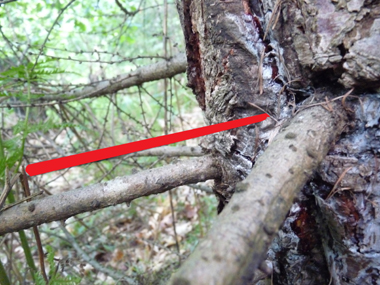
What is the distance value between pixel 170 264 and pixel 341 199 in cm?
206

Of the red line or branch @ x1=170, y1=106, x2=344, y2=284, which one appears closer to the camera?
branch @ x1=170, y1=106, x2=344, y2=284

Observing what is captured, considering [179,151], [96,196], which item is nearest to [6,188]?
[96,196]

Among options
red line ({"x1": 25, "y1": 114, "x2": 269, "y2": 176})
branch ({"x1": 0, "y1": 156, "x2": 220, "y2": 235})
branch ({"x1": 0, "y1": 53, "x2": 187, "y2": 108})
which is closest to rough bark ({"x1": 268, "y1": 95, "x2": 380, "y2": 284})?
red line ({"x1": 25, "y1": 114, "x2": 269, "y2": 176})

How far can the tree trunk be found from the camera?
792mm

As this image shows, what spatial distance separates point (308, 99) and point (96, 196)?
0.75 m

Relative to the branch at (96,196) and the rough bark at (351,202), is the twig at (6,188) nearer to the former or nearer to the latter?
the branch at (96,196)

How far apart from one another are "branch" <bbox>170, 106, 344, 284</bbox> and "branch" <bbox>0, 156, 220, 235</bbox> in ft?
1.19

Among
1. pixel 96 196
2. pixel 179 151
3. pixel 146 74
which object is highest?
pixel 146 74

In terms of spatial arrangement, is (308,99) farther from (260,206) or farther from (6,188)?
(6,188)

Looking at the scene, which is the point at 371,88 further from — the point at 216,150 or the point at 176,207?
the point at 176,207

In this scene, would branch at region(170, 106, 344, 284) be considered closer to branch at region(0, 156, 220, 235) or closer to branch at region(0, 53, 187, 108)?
branch at region(0, 156, 220, 235)

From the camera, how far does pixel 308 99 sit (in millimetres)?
894

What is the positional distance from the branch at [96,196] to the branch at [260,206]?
36cm

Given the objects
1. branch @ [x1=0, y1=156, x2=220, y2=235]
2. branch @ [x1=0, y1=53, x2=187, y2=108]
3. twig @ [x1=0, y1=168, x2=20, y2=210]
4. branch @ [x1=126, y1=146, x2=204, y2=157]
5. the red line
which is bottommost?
branch @ [x1=126, y1=146, x2=204, y2=157]
